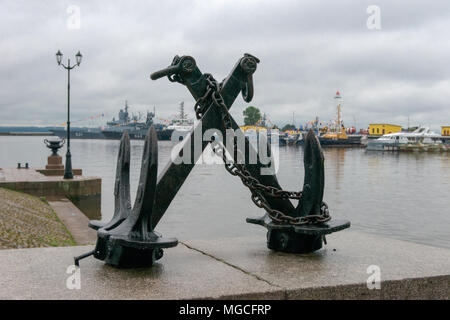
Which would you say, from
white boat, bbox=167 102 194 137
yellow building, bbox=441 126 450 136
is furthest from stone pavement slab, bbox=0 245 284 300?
yellow building, bbox=441 126 450 136

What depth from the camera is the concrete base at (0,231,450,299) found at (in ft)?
8.90

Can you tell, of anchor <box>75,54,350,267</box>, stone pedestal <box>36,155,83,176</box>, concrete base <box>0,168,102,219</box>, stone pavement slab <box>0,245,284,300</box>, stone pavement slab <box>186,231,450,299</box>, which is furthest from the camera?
stone pedestal <box>36,155,83,176</box>

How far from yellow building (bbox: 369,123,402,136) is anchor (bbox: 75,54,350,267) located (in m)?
132

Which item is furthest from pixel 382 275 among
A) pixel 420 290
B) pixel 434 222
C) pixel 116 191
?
pixel 434 222

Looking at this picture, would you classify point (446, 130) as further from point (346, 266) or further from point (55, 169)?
point (346, 266)

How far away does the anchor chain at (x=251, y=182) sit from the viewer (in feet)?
11.8

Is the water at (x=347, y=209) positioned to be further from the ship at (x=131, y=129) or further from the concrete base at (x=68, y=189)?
the ship at (x=131, y=129)

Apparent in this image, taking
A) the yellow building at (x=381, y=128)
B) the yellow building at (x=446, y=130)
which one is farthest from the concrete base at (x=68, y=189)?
the yellow building at (x=446, y=130)

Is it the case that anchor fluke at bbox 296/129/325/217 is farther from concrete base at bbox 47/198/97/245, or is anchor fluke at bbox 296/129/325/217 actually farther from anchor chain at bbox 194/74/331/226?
concrete base at bbox 47/198/97/245

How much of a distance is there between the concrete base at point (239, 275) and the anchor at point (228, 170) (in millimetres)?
111

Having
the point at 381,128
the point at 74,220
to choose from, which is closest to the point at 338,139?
the point at 381,128

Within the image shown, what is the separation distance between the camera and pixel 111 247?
320 centimetres

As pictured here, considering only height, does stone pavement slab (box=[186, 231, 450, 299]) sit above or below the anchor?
below

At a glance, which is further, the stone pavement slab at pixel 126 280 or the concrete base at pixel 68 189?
the concrete base at pixel 68 189
